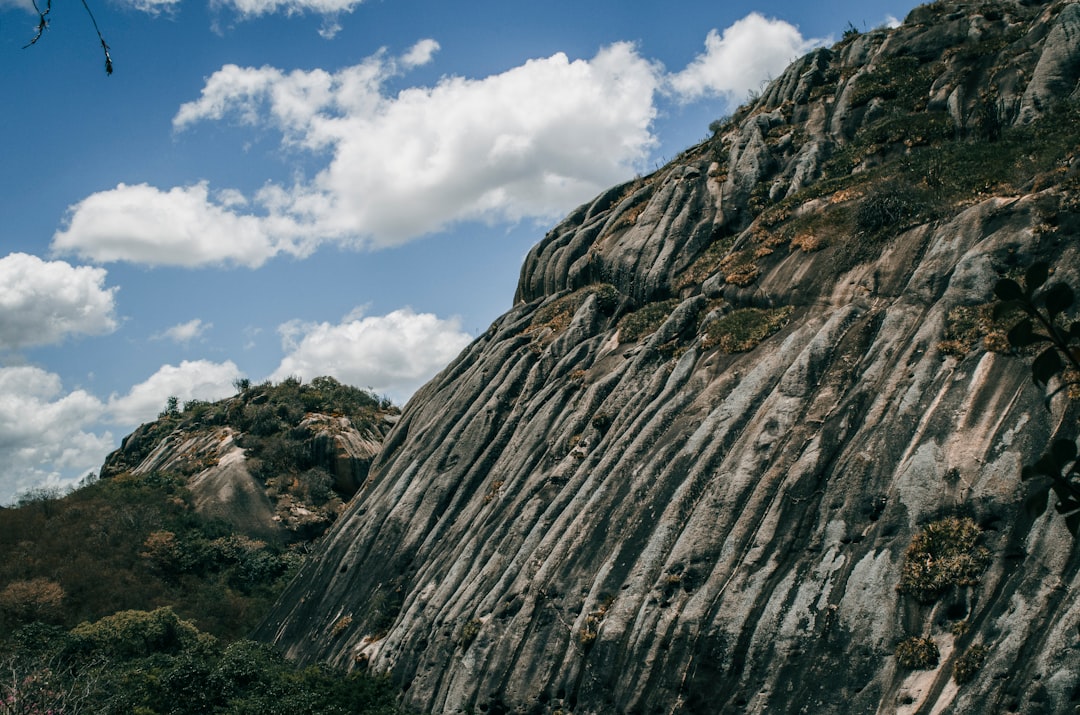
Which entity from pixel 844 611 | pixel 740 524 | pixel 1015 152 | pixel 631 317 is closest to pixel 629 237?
pixel 631 317

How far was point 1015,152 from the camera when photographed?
114 ft

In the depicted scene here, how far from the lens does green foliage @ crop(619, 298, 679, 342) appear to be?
43.9 metres

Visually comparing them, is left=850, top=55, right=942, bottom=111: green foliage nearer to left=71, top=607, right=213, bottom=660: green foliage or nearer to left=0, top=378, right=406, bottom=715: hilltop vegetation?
left=0, top=378, right=406, bottom=715: hilltop vegetation

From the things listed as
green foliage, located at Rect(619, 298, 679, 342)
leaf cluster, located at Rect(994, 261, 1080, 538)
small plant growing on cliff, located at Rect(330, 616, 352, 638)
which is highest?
green foliage, located at Rect(619, 298, 679, 342)

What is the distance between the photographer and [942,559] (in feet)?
76.3

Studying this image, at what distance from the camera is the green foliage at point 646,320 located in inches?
1727

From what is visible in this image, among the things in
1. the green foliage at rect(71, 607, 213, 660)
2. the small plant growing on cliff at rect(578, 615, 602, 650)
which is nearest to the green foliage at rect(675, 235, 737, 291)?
the small plant growing on cliff at rect(578, 615, 602, 650)

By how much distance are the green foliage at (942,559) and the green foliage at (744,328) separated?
12.6 meters

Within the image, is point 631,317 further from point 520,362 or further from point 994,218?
point 994,218

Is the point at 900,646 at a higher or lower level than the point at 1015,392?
lower

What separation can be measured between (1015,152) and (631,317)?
63.6 ft

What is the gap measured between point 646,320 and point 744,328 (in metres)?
8.60

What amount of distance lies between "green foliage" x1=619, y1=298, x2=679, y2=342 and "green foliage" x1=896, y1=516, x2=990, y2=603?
2087 centimetres

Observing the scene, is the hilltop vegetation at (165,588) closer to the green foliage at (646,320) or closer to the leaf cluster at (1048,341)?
the green foliage at (646,320)
